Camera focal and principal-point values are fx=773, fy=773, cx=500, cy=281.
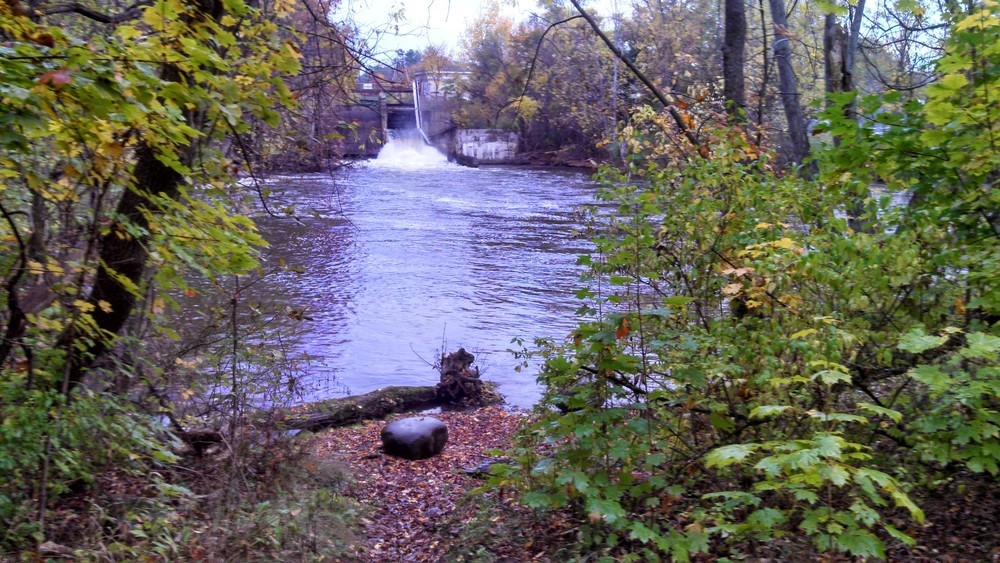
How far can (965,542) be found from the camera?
3721 millimetres

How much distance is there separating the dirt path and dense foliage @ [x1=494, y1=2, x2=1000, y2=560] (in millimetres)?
943

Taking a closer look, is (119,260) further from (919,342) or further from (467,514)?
(919,342)

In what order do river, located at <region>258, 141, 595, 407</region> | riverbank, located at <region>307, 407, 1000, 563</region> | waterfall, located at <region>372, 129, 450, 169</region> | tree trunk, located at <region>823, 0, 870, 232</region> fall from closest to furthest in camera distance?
riverbank, located at <region>307, 407, 1000, 563</region> → tree trunk, located at <region>823, 0, 870, 232</region> → river, located at <region>258, 141, 595, 407</region> → waterfall, located at <region>372, 129, 450, 169</region>

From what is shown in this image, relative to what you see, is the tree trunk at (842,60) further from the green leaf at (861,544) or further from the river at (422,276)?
the green leaf at (861,544)

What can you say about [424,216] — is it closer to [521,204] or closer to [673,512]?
[521,204]

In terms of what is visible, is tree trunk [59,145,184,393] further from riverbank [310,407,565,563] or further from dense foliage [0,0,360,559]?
riverbank [310,407,565,563]

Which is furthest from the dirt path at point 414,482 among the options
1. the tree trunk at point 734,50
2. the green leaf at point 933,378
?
the tree trunk at point 734,50

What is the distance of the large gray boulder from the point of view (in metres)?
7.23

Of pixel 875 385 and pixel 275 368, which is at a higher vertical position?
pixel 875 385

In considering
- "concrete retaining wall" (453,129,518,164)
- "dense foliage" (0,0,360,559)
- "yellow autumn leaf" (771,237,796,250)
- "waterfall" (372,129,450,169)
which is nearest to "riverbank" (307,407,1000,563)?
"dense foliage" (0,0,360,559)

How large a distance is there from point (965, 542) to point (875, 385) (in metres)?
1.11

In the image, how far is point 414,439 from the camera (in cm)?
724

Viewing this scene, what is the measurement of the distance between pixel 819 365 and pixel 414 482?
4031 millimetres

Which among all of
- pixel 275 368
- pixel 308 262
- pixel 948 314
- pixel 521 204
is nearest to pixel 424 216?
pixel 521 204
